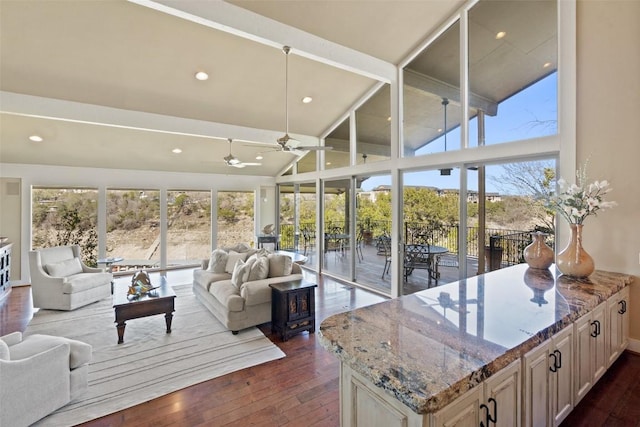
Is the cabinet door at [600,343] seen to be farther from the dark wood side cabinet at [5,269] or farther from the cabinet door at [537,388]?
the dark wood side cabinet at [5,269]

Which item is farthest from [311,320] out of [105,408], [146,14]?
[146,14]

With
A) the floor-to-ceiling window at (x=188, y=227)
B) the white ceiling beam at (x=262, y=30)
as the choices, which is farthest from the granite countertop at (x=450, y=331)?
the floor-to-ceiling window at (x=188, y=227)

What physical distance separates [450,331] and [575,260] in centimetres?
184

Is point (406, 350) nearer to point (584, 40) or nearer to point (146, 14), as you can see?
point (584, 40)

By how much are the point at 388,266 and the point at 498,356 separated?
4.33m

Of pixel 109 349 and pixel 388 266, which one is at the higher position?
pixel 388 266

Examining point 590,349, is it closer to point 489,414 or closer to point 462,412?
point 489,414

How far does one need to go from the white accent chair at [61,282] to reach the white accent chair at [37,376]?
2.35 metres

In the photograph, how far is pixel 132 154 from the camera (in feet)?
21.2

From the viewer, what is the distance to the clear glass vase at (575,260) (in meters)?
2.47

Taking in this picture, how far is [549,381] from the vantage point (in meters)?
1.62

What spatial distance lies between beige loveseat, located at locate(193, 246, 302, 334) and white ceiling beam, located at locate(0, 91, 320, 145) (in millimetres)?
2731

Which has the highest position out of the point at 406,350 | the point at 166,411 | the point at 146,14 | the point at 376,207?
the point at 146,14

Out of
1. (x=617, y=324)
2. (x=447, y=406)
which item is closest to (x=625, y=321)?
(x=617, y=324)
